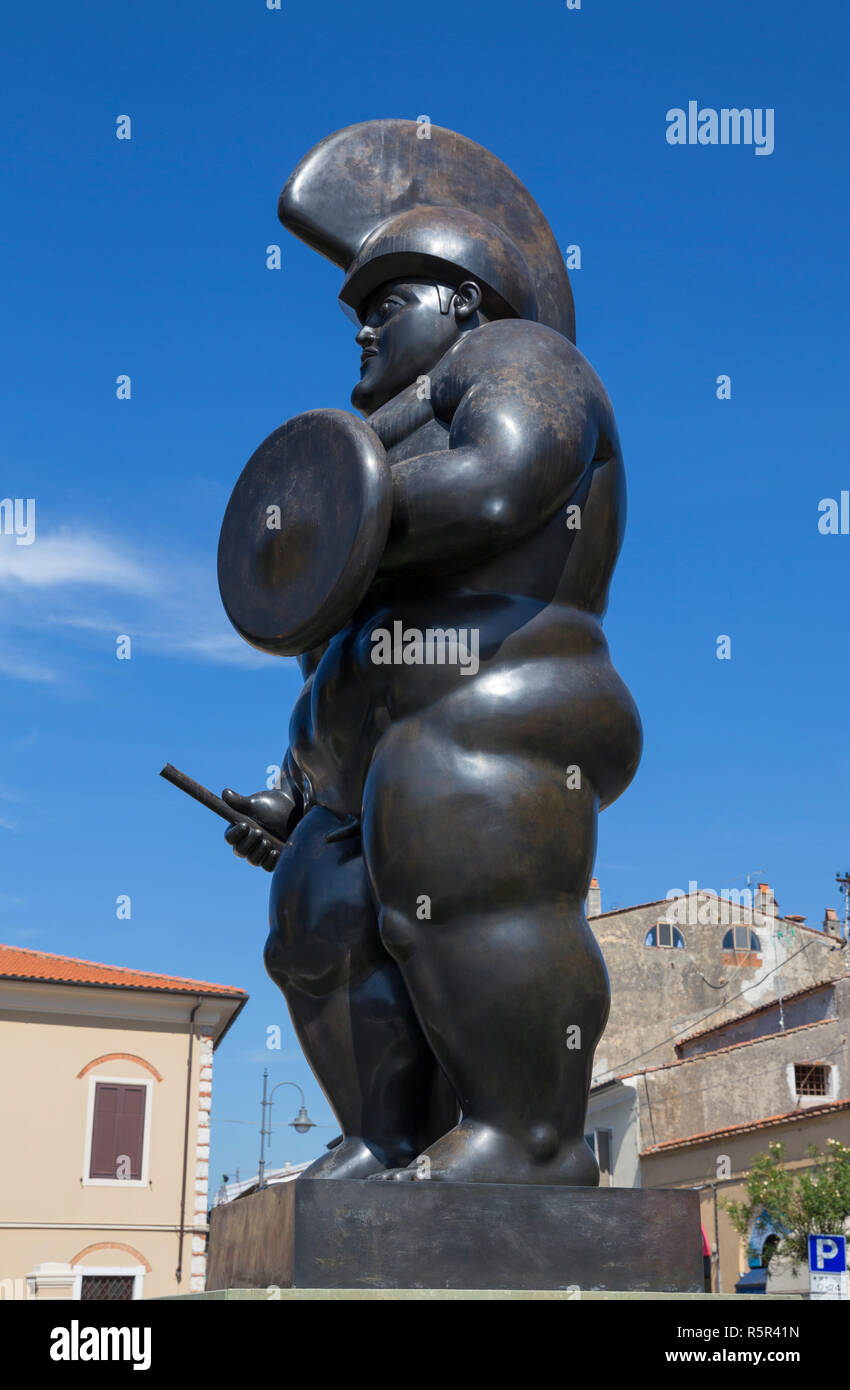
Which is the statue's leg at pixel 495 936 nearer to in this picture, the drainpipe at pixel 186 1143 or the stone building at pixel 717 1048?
the stone building at pixel 717 1048

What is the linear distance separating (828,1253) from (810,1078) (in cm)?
1503

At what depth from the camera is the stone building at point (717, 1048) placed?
23.9 metres

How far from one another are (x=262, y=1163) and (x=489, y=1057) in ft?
87.3

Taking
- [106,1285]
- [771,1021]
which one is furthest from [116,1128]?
[771,1021]

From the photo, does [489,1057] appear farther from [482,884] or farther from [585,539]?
[585,539]

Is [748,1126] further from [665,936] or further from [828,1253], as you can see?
[828,1253]

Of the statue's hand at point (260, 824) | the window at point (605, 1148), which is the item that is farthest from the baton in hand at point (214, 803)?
the window at point (605, 1148)

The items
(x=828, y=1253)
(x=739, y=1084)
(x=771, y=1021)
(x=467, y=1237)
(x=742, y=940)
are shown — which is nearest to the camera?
(x=467, y=1237)

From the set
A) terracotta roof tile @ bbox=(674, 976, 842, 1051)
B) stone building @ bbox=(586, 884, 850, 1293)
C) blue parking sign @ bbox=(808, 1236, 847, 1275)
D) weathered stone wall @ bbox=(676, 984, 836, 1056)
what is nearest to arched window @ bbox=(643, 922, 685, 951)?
stone building @ bbox=(586, 884, 850, 1293)

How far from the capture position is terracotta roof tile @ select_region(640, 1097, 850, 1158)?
2202cm

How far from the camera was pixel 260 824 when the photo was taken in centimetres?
361

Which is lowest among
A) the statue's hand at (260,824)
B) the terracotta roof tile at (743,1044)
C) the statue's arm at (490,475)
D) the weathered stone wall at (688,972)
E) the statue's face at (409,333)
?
the statue's hand at (260,824)

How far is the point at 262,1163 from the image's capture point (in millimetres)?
27906

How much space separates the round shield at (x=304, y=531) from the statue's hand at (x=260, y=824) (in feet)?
2.04
